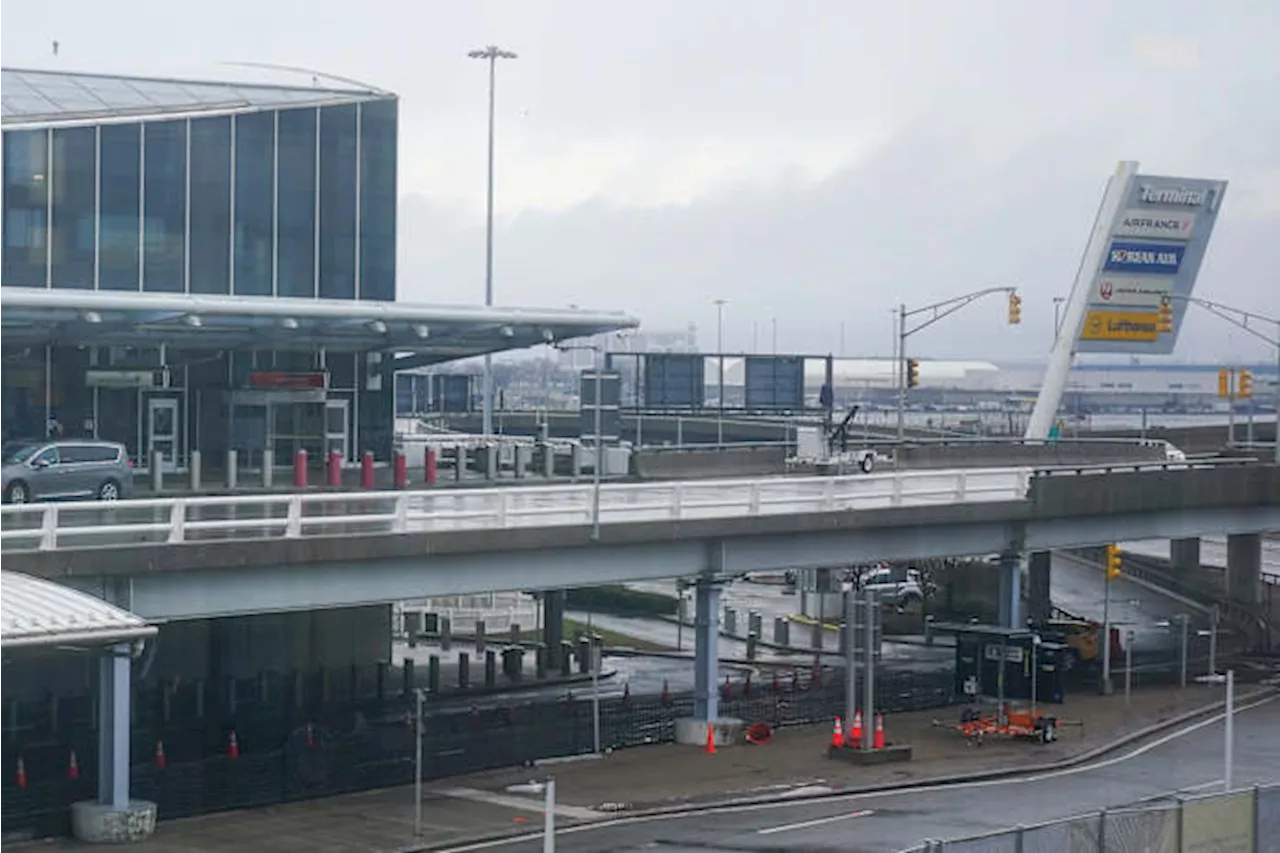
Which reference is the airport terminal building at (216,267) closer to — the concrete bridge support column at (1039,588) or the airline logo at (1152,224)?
the concrete bridge support column at (1039,588)

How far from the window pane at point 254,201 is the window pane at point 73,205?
156 inches

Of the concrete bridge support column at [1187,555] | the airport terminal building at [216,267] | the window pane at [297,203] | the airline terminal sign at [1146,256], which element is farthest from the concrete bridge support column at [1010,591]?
the concrete bridge support column at [1187,555]

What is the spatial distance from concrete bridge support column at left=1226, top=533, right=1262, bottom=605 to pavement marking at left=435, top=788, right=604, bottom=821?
44321 mm

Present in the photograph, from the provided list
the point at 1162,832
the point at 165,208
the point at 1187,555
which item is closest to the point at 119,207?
the point at 165,208

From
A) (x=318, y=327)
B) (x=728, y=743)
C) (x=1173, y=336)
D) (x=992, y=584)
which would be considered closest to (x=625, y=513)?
(x=728, y=743)

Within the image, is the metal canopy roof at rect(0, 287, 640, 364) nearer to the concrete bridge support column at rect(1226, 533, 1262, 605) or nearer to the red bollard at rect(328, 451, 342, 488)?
the red bollard at rect(328, 451, 342, 488)

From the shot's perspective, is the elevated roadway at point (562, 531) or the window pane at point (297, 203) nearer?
the elevated roadway at point (562, 531)

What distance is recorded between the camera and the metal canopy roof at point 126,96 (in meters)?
52.6

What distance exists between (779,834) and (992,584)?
152 ft

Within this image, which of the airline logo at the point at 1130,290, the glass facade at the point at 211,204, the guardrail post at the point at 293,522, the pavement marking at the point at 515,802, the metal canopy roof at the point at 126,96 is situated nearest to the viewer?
the pavement marking at the point at 515,802

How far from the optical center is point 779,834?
33.4m

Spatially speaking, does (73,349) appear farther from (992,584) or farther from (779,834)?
(992,584)

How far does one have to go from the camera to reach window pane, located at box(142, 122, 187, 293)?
53.7m

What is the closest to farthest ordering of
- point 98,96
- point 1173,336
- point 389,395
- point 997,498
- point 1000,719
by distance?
point 1000,719 < point 997,498 < point 98,96 < point 389,395 < point 1173,336
